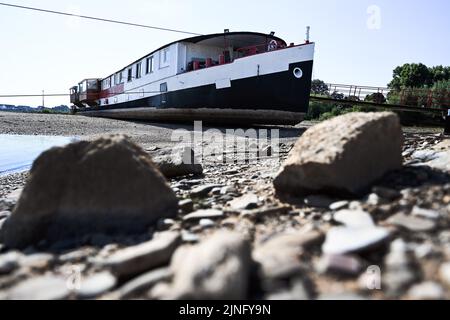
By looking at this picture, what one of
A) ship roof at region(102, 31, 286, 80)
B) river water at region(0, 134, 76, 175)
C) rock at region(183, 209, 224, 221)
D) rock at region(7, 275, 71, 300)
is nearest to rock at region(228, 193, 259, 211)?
rock at region(183, 209, 224, 221)

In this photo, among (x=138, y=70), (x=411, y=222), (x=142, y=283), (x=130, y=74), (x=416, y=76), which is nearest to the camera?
(x=142, y=283)

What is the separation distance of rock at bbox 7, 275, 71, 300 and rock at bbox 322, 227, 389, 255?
4.28 ft

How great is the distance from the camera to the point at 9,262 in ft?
6.64

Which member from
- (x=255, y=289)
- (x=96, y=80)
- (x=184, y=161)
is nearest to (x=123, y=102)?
(x=96, y=80)

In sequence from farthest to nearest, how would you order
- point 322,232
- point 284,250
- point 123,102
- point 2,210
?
1. point 123,102
2. point 2,210
3. point 322,232
4. point 284,250

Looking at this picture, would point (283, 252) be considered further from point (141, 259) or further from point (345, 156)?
point (345, 156)

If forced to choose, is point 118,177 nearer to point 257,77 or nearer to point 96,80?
point 257,77

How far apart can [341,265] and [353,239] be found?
216mm

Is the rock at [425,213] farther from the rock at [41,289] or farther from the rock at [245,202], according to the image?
the rock at [41,289]

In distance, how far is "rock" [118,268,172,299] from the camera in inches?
63.9

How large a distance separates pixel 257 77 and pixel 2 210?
34.1 feet

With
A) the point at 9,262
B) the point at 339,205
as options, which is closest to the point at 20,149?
the point at 9,262

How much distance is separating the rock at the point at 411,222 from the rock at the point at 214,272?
88cm

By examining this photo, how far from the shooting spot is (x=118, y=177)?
2.60 meters
